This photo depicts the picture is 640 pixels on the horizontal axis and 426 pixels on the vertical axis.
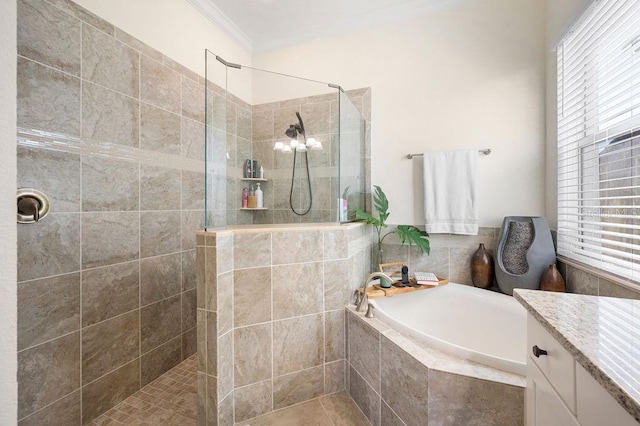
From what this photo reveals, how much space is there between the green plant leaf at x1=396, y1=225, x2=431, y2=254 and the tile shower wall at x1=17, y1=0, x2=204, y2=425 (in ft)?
5.61

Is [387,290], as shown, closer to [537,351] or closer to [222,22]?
[537,351]

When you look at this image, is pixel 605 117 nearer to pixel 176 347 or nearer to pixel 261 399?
pixel 261 399

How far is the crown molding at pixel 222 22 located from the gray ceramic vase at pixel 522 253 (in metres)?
2.86

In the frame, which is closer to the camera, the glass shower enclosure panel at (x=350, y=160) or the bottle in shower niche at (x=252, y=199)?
the bottle in shower niche at (x=252, y=199)

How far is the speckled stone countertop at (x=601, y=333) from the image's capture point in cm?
41

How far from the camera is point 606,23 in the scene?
126 centimetres

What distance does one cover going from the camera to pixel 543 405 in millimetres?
703

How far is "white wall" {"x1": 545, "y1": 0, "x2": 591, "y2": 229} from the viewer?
1649mm

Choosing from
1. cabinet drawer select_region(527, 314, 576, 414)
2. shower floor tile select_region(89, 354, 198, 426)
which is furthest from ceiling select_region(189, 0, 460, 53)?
shower floor tile select_region(89, 354, 198, 426)

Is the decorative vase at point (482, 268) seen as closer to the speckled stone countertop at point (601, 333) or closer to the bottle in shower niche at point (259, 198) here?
the speckled stone countertop at point (601, 333)

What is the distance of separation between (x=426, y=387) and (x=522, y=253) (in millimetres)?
1242

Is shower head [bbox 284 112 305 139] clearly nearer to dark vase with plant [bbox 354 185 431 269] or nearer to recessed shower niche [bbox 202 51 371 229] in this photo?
recessed shower niche [bbox 202 51 371 229]

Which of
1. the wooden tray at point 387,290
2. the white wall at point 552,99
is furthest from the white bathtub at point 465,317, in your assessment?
the white wall at point 552,99

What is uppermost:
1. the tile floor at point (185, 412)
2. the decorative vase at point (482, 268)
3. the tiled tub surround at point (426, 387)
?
the decorative vase at point (482, 268)
